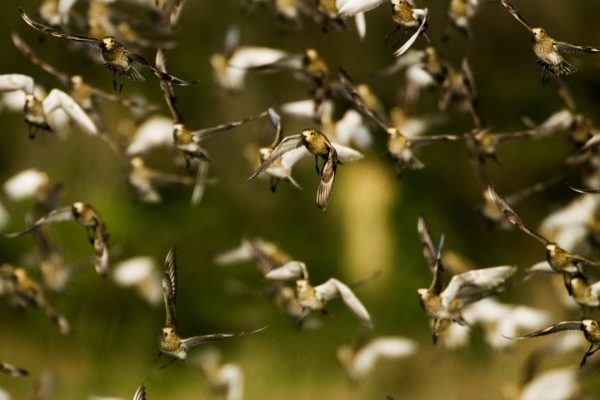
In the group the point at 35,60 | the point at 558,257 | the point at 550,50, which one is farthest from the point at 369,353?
the point at 35,60

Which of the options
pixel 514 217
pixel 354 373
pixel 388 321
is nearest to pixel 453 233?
pixel 388 321

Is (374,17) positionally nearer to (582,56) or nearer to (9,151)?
(582,56)

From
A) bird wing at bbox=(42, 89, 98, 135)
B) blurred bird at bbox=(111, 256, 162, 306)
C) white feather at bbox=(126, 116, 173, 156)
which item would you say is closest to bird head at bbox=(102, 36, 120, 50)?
bird wing at bbox=(42, 89, 98, 135)

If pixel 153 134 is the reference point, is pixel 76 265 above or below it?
below

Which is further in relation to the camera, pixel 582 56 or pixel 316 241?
pixel 316 241

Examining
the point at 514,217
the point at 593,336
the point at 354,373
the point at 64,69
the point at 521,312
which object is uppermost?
the point at 514,217

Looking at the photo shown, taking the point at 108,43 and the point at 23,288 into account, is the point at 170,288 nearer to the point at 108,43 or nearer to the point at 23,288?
the point at 108,43

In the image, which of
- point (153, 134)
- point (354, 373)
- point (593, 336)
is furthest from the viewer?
point (354, 373)

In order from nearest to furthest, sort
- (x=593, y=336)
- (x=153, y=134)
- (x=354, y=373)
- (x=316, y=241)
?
1. (x=593, y=336)
2. (x=153, y=134)
3. (x=354, y=373)
4. (x=316, y=241)
